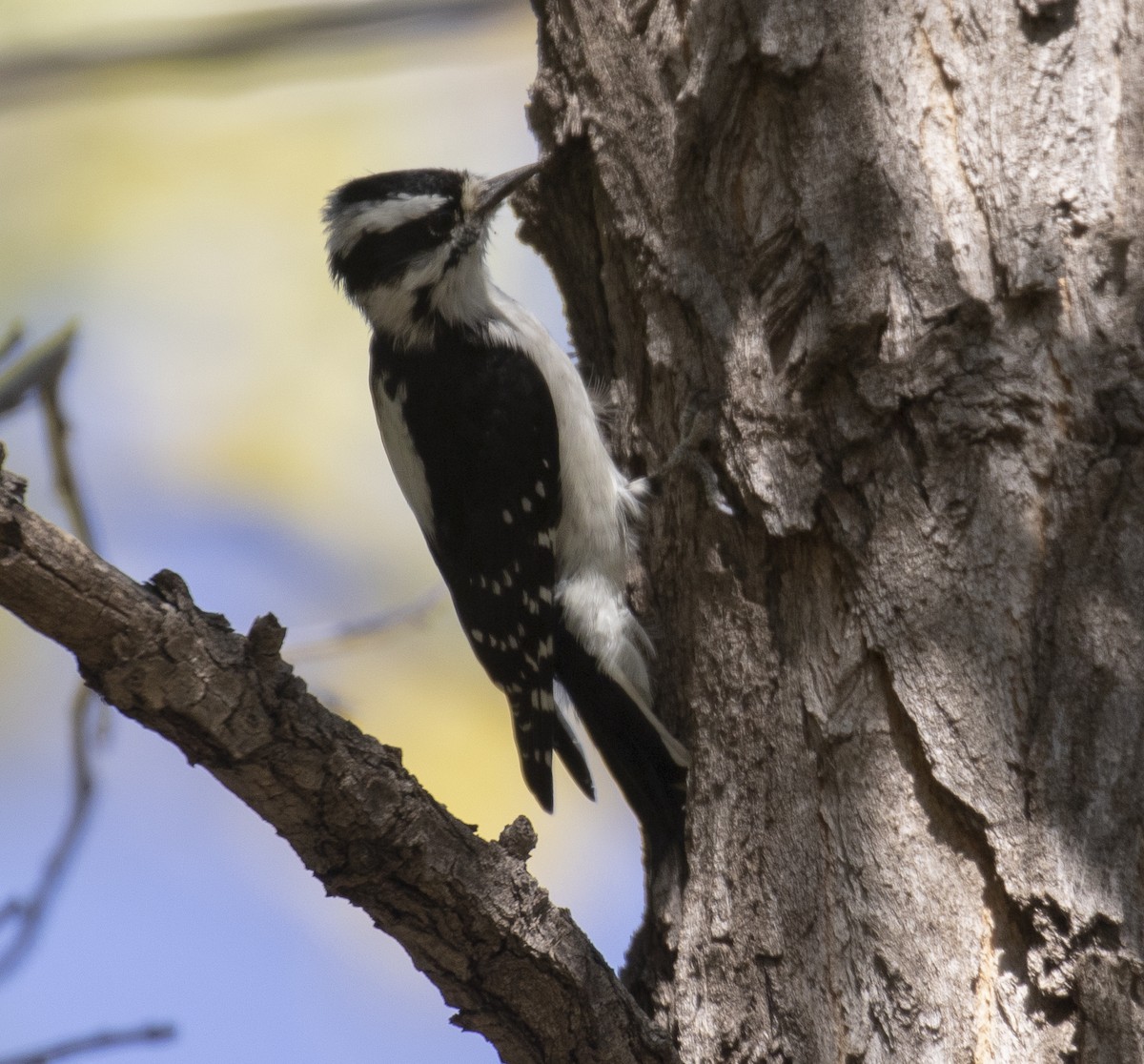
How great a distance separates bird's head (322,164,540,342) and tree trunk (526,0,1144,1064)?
1282 mm

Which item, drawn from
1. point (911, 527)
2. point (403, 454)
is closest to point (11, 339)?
point (403, 454)

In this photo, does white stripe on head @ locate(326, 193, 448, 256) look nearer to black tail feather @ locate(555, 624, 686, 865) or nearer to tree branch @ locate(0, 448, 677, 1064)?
black tail feather @ locate(555, 624, 686, 865)

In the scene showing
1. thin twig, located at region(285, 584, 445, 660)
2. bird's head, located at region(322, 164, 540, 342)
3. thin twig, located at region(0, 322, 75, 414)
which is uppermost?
bird's head, located at region(322, 164, 540, 342)

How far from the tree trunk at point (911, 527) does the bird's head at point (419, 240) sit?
1282 mm

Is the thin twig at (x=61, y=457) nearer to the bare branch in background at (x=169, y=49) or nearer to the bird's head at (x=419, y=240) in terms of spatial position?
the bare branch in background at (x=169, y=49)

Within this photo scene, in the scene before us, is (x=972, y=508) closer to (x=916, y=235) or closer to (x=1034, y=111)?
(x=916, y=235)

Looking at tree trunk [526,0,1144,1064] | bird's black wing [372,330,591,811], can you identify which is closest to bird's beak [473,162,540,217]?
bird's black wing [372,330,591,811]

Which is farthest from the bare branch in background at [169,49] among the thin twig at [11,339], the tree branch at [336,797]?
the tree branch at [336,797]

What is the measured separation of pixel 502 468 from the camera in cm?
356

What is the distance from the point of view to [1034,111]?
6.90 feet

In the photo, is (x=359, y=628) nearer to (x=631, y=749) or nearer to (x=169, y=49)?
(x=631, y=749)

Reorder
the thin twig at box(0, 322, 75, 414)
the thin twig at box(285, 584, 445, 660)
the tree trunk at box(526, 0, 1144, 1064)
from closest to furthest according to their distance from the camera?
1. the tree trunk at box(526, 0, 1144, 1064)
2. the thin twig at box(0, 322, 75, 414)
3. the thin twig at box(285, 584, 445, 660)

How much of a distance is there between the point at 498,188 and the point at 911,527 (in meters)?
1.88

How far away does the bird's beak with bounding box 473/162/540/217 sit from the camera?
3.25m
